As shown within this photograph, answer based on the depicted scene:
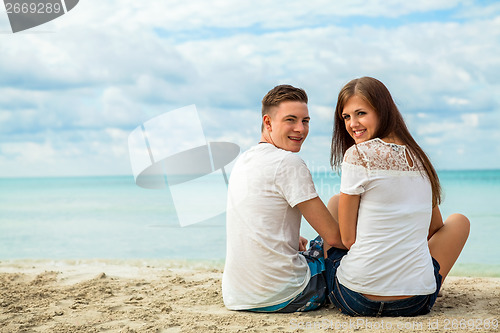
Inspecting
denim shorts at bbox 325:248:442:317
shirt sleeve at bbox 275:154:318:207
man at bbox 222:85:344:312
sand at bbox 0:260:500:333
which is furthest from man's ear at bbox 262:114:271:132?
sand at bbox 0:260:500:333

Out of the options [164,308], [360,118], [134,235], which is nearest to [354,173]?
[360,118]

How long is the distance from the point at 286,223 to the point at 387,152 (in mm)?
736

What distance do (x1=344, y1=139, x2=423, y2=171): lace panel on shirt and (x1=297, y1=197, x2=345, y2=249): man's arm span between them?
12.6 inches

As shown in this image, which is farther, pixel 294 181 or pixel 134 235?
pixel 134 235

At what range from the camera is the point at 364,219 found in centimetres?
268

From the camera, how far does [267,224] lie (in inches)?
112

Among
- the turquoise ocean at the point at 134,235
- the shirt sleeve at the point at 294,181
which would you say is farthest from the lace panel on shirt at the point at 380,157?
the turquoise ocean at the point at 134,235

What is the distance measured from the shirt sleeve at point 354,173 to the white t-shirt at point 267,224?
0.21 meters

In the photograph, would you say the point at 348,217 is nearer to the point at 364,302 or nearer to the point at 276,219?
the point at 276,219

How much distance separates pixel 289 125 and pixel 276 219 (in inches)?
24.1

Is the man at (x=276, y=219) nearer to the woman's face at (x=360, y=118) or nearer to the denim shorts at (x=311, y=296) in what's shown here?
the denim shorts at (x=311, y=296)

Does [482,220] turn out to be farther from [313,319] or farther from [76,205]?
Result: [76,205]

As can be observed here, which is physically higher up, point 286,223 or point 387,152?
point 387,152

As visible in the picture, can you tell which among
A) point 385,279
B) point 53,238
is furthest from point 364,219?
point 53,238
